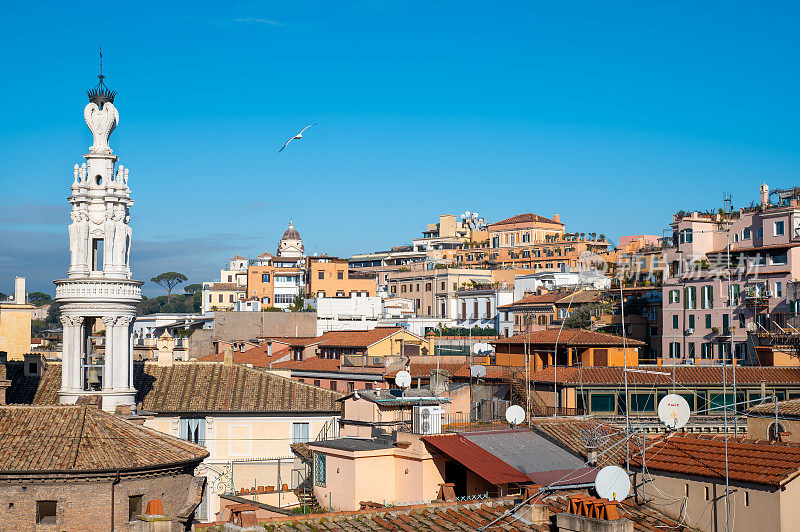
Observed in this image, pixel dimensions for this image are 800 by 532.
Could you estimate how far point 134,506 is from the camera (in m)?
26.2

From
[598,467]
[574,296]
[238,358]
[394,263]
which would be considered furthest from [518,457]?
[394,263]

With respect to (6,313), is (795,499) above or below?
below

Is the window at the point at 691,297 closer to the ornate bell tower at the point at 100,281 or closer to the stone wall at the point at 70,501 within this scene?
the ornate bell tower at the point at 100,281

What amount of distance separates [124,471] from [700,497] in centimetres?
1497

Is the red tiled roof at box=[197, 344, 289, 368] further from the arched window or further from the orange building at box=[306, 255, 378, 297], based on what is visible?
the orange building at box=[306, 255, 378, 297]

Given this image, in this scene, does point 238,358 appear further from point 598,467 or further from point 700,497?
point 700,497

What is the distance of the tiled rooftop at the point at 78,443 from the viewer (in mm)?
25688

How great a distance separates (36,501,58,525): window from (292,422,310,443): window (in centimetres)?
1540

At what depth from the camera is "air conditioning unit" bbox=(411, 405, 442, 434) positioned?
27375 mm

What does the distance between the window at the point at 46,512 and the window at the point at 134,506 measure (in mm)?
1821

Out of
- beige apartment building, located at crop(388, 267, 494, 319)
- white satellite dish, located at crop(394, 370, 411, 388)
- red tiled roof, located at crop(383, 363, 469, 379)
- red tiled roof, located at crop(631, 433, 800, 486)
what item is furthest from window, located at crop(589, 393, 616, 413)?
beige apartment building, located at crop(388, 267, 494, 319)

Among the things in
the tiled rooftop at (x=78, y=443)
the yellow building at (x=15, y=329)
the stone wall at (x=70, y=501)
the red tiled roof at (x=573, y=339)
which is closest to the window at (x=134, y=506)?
the stone wall at (x=70, y=501)

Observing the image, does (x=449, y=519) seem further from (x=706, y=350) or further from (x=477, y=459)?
(x=706, y=350)

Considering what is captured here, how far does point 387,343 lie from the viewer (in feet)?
204
